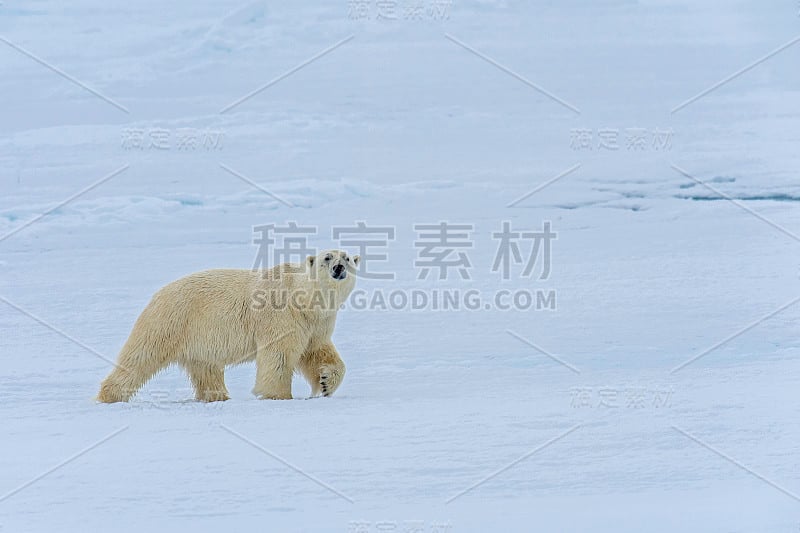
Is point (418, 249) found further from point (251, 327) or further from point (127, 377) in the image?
point (127, 377)

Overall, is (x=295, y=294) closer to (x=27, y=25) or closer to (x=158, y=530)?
(x=158, y=530)

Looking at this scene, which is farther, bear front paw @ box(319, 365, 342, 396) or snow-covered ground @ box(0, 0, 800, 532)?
bear front paw @ box(319, 365, 342, 396)

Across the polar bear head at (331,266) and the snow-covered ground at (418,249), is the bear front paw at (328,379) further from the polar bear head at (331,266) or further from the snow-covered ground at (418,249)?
the polar bear head at (331,266)

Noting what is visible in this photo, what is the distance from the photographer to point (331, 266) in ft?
16.9

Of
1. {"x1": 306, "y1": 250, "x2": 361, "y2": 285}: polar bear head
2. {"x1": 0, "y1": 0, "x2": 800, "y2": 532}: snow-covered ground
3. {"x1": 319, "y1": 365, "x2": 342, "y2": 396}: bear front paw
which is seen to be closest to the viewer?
{"x1": 0, "y1": 0, "x2": 800, "y2": 532}: snow-covered ground

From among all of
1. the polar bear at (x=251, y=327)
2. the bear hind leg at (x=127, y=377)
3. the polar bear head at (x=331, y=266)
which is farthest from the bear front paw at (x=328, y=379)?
the bear hind leg at (x=127, y=377)

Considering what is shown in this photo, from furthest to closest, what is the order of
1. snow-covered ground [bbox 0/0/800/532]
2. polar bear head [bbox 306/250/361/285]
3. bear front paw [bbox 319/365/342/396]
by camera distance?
1. bear front paw [bbox 319/365/342/396]
2. polar bear head [bbox 306/250/361/285]
3. snow-covered ground [bbox 0/0/800/532]

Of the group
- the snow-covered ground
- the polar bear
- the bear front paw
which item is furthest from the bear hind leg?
the bear front paw

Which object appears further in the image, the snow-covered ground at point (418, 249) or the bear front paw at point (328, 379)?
the bear front paw at point (328, 379)

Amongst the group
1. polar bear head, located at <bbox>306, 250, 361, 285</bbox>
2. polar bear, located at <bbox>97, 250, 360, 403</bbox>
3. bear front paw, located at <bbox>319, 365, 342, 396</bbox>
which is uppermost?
polar bear head, located at <bbox>306, 250, 361, 285</bbox>

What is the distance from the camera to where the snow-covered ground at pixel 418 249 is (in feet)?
12.1

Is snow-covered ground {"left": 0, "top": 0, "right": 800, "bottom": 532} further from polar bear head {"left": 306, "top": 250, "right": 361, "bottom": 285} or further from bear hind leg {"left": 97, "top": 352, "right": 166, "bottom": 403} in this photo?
polar bear head {"left": 306, "top": 250, "right": 361, "bottom": 285}

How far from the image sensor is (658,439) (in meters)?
4.12

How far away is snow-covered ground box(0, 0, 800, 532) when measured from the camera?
12.1 ft
